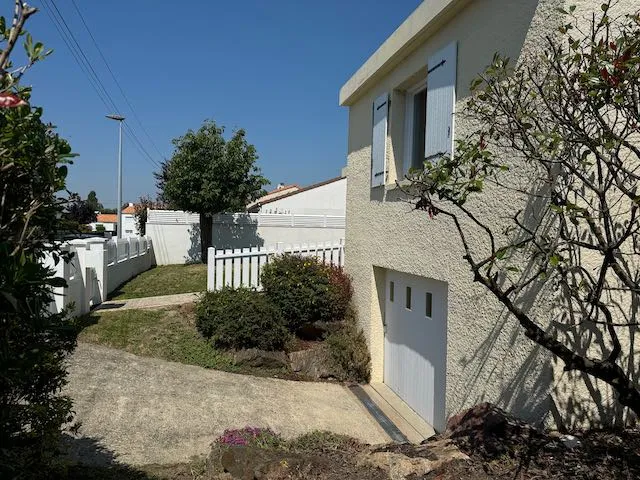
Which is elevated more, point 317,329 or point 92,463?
point 317,329

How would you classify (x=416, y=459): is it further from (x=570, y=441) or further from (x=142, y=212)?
(x=142, y=212)

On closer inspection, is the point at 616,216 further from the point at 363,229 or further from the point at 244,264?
the point at 244,264

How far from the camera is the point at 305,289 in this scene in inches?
345

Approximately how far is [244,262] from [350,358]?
2.84 m

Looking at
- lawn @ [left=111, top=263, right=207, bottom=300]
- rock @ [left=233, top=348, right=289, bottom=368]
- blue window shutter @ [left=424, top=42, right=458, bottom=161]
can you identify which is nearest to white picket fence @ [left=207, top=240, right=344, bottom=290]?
rock @ [left=233, top=348, right=289, bottom=368]

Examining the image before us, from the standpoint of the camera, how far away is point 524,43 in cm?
430

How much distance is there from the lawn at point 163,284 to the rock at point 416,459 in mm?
8610

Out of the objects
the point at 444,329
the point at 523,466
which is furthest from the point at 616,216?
the point at 444,329

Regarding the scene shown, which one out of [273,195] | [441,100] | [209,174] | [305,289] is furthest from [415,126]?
[273,195]

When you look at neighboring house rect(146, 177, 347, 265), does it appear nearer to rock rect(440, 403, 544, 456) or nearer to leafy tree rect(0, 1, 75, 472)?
rock rect(440, 403, 544, 456)

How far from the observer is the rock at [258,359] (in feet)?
26.4

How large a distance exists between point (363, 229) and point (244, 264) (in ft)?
8.11

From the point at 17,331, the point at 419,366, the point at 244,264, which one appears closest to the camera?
the point at 17,331

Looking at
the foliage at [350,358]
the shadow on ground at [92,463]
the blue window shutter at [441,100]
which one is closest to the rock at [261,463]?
the shadow on ground at [92,463]
